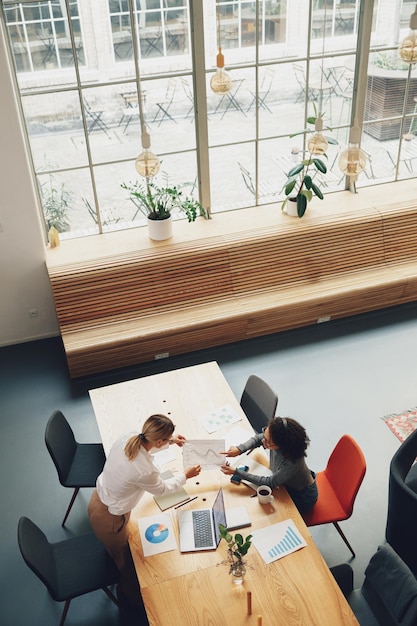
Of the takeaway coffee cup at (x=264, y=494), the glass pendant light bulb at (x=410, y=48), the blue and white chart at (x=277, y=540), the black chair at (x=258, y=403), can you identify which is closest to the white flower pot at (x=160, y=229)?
the black chair at (x=258, y=403)

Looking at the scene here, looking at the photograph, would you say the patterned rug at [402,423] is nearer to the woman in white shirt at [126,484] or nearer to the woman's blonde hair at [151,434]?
the woman in white shirt at [126,484]

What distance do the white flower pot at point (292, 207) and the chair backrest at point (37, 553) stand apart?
477cm

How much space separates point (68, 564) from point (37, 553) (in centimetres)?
32

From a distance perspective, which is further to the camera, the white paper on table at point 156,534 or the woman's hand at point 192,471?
the woman's hand at point 192,471

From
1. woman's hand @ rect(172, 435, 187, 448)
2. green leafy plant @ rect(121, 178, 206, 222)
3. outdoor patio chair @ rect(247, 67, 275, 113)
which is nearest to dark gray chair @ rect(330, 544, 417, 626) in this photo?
woman's hand @ rect(172, 435, 187, 448)

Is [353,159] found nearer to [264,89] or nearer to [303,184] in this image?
[303,184]

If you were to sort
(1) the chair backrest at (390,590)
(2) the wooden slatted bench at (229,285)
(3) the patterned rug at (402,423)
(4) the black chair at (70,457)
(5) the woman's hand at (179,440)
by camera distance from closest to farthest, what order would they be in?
(1) the chair backrest at (390,590)
(5) the woman's hand at (179,440)
(4) the black chair at (70,457)
(3) the patterned rug at (402,423)
(2) the wooden slatted bench at (229,285)

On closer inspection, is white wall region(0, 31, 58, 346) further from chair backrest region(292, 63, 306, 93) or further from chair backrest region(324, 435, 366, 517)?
chair backrest region(324, 435, 366, 517)

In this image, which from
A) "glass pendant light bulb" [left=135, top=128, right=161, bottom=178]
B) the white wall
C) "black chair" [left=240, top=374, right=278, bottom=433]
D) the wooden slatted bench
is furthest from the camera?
the wooden slatted bench

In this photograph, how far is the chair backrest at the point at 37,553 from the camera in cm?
365

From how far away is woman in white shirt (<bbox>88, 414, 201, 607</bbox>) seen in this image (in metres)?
3.74

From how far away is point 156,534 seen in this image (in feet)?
12.7

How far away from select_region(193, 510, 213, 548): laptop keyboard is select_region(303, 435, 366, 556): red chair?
2.53ft

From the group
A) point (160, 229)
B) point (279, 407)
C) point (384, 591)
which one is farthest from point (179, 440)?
point (160, 229)
